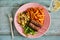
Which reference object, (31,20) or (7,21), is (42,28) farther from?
(7,21)

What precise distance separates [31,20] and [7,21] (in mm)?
154

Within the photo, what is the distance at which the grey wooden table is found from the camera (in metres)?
1.19

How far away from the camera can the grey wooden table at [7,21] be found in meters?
1.19

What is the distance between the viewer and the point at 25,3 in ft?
4.09

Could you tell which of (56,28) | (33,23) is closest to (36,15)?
(33,23)

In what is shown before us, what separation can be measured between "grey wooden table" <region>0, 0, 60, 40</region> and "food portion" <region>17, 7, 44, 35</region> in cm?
6

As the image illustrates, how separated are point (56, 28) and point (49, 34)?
0.06 metres

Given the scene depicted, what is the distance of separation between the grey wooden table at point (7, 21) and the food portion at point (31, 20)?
0.06 m

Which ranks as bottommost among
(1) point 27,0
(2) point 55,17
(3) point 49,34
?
(3) point 49,34

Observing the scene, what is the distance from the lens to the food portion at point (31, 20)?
3.86 feet

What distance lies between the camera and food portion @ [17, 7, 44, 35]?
1178 millimetres

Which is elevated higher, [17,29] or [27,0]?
[27,0]

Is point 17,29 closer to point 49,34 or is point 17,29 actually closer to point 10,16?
point 10,16

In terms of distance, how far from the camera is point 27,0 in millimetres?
1254
